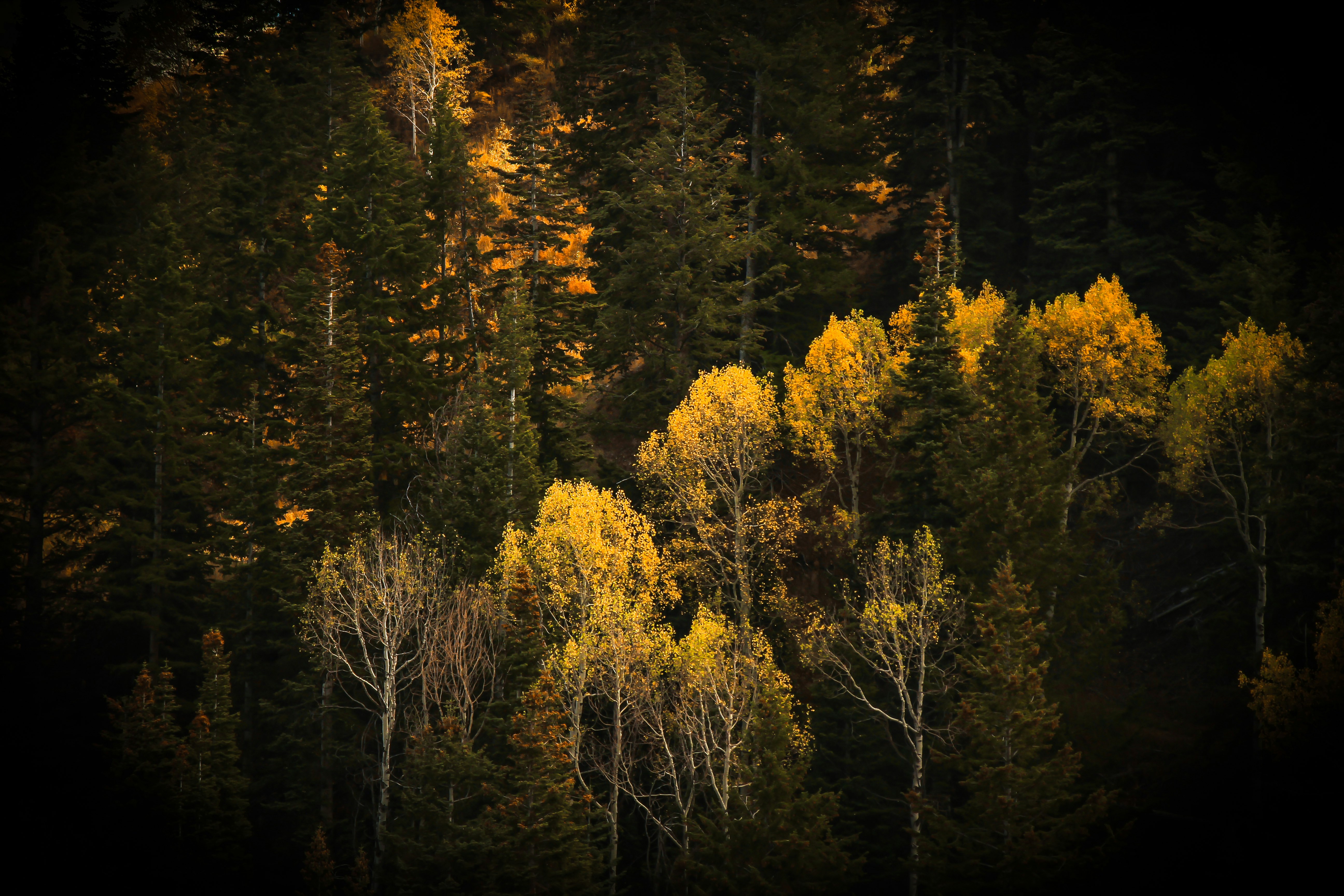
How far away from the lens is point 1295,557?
41406 mm

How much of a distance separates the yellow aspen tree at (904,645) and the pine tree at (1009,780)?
127 cm

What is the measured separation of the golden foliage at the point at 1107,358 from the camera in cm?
4456

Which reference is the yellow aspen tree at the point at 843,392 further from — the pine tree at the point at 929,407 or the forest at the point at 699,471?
the pine tree at the point at 929,407

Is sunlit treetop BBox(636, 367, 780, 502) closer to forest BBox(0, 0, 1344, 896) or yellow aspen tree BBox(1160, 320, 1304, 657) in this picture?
forest BBox(0, 0, 1344, 896)

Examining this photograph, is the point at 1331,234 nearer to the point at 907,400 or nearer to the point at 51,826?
the point at 907,400

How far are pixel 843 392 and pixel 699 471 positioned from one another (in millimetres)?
6713

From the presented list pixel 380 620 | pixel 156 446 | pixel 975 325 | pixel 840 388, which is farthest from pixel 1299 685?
pixel 156 446

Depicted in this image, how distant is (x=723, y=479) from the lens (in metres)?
42.5

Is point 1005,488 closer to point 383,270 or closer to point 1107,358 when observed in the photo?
point 1107,358

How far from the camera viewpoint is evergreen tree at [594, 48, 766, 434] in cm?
4700

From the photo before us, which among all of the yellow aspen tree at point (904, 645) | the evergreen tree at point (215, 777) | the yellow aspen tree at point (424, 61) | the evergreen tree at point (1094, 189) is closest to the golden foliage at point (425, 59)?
the yellow aspen tree at point (424, 61)

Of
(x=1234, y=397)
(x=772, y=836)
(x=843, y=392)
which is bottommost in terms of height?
(x=772, y=836)

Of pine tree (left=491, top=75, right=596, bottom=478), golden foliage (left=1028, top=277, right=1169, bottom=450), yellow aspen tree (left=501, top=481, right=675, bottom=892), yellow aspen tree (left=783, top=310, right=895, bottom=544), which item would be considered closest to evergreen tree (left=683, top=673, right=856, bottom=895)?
yellow aspen tree (left=501, top=481, right=675, bottom=892)

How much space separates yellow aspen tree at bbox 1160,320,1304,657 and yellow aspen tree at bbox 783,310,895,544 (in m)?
11.9
